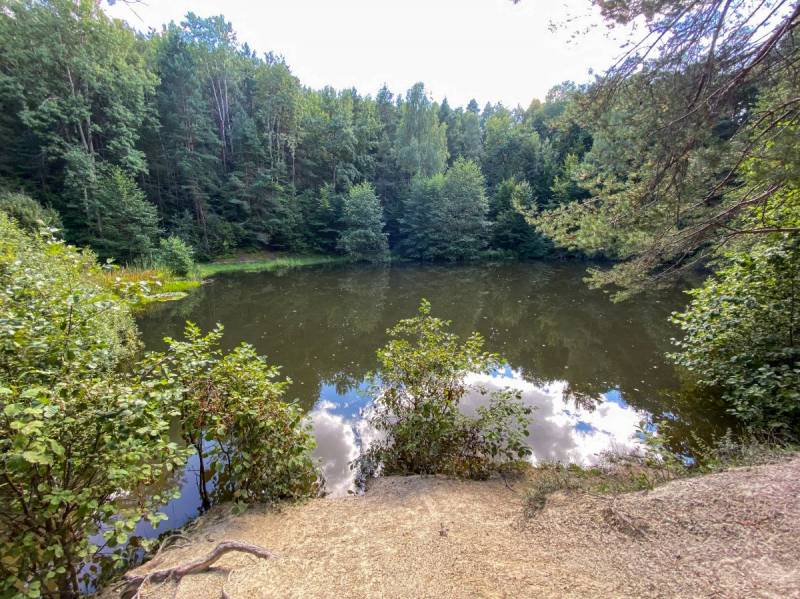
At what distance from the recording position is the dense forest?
773 inches

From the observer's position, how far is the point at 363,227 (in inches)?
1136

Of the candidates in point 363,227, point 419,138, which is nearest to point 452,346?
point 363,227

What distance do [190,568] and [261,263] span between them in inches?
1010

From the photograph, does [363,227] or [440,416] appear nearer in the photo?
[440,416]

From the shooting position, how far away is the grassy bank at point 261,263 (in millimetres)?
23472

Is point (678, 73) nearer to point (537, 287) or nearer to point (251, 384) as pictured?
point (251, 384)

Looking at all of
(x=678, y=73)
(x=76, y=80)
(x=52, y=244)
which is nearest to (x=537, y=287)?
(x=678, y=73)

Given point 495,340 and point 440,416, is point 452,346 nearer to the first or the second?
point 440,416

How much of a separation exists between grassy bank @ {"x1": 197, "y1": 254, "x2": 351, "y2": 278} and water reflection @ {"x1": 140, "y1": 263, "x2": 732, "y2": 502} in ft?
9.11

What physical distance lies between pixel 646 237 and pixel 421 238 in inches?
1035

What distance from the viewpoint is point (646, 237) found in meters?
5.24

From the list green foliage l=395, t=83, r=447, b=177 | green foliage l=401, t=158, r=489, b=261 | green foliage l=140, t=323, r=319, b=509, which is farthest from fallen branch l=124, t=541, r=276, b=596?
green foliage l=395, t=83, r=447, b=177

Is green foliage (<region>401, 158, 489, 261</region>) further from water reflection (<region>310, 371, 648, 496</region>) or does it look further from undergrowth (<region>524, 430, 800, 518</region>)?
undergrowth (<region>524, 430, 800, 518</region>)

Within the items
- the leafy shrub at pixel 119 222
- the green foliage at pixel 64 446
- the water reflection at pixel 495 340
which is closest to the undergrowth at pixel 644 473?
the water reflection at pixel 495 340
